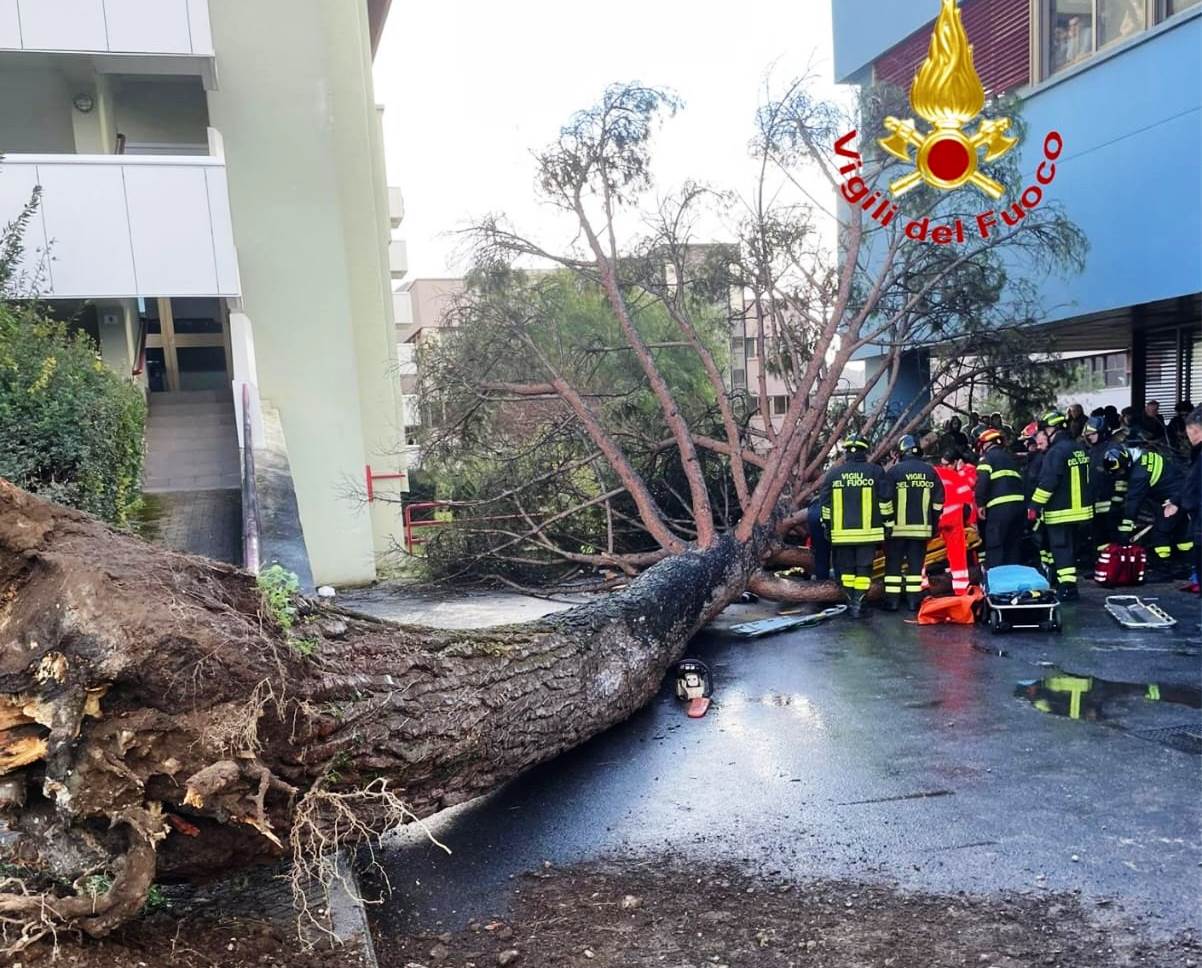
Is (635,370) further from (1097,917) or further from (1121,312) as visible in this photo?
(1097,917)

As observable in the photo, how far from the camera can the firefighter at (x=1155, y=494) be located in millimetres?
8383

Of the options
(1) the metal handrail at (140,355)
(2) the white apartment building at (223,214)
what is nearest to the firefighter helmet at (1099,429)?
(2) the white apartment building at (223,214)

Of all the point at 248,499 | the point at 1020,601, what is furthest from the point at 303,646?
the point at 1020,601

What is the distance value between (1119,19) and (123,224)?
11.4 metres

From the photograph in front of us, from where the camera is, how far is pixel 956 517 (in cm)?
761

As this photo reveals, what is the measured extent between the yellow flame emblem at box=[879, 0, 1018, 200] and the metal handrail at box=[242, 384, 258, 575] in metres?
6.87

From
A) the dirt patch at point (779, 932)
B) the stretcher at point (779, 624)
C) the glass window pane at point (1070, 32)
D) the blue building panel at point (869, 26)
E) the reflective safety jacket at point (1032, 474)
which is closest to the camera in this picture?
the dirt patch at point (779, 932)

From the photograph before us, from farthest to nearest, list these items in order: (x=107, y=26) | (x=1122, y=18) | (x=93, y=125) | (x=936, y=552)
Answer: (x=93, y=125)
(x=1122, y=18)
(x=107, y=26)
(x=936, y=552)

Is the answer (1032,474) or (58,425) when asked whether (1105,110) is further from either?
(58,425)

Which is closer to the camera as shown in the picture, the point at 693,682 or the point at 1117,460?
the point at 693,682

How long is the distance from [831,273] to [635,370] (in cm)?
251

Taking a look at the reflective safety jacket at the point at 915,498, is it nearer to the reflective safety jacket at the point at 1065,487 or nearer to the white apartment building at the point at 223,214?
the reflective safety jacket at the point at 1065,487

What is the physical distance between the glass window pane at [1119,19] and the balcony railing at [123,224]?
33.7 ft

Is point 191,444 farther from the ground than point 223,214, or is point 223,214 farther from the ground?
point 223,214
